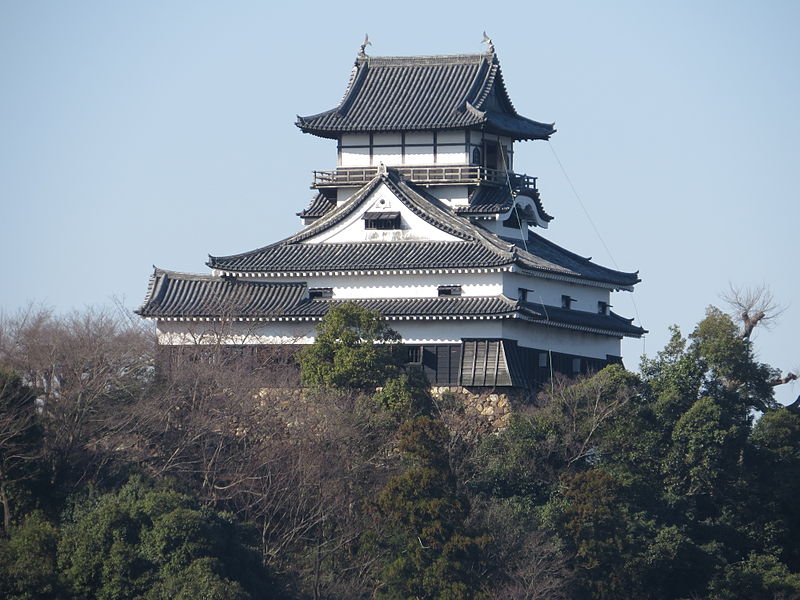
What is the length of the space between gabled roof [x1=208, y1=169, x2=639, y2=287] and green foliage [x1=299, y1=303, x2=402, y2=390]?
3.30 m

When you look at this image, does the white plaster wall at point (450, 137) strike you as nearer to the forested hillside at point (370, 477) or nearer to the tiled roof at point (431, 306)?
the tiled roof at point (431, 306)

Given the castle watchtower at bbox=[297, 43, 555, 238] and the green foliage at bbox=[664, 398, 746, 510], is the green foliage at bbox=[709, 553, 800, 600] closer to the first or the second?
the green foliage at bbox=[664, 398, 746, 510]

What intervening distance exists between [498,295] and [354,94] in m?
8.21

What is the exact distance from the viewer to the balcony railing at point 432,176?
48.2 m

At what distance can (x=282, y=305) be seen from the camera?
1788 inches

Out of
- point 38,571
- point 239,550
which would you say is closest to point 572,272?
point 239,550

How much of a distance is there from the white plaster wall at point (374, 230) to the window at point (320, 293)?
1558 millimetres

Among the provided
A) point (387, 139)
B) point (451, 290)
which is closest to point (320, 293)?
point (451, 290)

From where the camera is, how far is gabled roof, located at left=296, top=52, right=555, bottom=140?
159 feet

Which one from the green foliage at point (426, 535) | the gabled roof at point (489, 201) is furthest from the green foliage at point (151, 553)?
the gabled roof at point (489, 201)

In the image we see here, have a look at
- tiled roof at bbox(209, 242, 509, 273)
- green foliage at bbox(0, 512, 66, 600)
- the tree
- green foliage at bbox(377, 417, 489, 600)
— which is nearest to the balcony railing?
tiled roof at bbox(209, 242, 509, 273)

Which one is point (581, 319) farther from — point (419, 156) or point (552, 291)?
point (419, 156)

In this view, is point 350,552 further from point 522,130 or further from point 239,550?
point 522,130

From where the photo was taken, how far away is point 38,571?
108 feet
